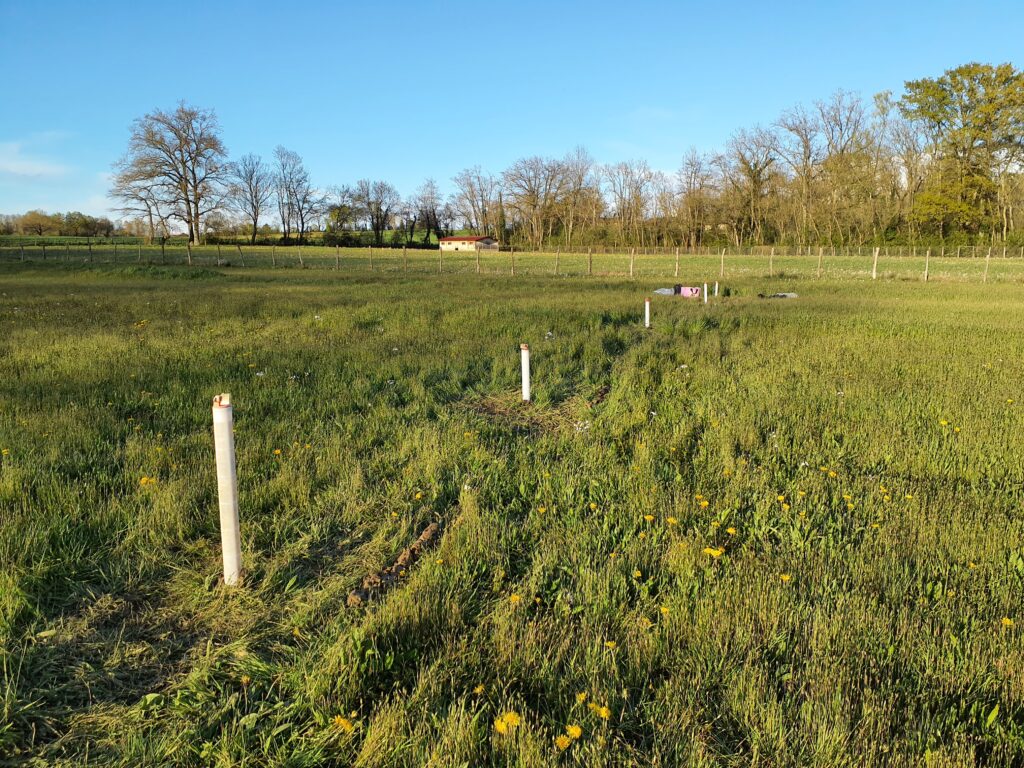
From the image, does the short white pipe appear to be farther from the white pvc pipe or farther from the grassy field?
the white pvc pipe

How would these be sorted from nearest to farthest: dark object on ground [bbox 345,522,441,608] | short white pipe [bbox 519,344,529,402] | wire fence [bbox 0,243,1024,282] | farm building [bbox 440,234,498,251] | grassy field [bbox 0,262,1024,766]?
grassy field [bbox 0,262,1024,766], dark object on ground [bbox 345,522,441,608], short white pipe [bbox 519,344,529,402], wire fence [bbox 0,243,1024,282], farm building [bbox 440,234,498,251]

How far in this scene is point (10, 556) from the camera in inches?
147

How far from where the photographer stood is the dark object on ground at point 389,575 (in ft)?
11.6

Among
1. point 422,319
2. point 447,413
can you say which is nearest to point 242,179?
point 422,319

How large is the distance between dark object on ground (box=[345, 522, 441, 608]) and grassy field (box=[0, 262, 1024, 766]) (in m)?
0.09

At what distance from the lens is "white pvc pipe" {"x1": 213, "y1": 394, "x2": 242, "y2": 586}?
354 cm

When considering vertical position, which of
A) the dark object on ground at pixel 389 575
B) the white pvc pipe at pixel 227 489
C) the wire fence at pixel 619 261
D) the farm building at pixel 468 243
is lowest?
the dark object on ground at pixel 389 575

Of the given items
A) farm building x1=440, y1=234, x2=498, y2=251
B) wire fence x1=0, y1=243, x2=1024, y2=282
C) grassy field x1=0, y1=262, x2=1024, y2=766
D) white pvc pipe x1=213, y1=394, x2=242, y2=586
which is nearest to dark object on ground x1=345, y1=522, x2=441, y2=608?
grassy field x1=0, y1=262, x2=1024, y2=766

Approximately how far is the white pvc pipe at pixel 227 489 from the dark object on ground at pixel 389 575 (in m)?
0.72

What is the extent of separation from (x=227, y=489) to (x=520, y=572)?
5.91 ft

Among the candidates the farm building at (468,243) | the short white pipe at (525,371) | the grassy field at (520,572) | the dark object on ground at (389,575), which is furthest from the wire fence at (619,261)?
the farm building at (468,243)

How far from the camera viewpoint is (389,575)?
3.77 metres

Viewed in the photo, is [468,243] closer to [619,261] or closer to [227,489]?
[619,261]

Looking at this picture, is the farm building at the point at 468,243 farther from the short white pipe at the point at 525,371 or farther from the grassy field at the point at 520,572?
the grassy field at the point at 520,572
